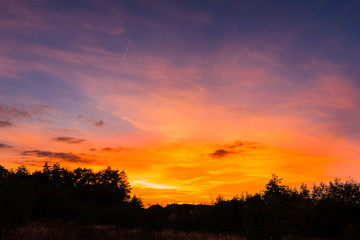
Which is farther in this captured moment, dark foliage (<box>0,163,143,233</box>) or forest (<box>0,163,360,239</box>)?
dark foliage (<box>0,163,143,233</box>)

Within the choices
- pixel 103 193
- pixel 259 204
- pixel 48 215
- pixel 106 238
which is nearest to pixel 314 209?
pixel 259 204

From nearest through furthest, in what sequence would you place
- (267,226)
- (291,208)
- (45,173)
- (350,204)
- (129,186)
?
1. (267,226)
2. (291,208)
3. (350,204)
4. (45,173)
5. (129,186)

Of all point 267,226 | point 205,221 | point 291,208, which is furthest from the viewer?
point 291,208

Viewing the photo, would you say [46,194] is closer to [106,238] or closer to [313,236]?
[106,238]

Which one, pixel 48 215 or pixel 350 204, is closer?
pixel 350 204

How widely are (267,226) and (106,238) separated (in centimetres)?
913

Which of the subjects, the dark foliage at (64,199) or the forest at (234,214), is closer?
the forest at (234,214)

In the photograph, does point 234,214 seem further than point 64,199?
No

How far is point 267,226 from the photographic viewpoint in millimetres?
15383

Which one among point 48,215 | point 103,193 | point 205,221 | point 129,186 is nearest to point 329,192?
point 205,221

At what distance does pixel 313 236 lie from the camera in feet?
92.3

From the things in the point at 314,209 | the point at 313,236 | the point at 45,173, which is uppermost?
the point at 45,173

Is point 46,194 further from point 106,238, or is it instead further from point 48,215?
point 106,238

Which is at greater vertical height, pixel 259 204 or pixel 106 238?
pixel 259 204
